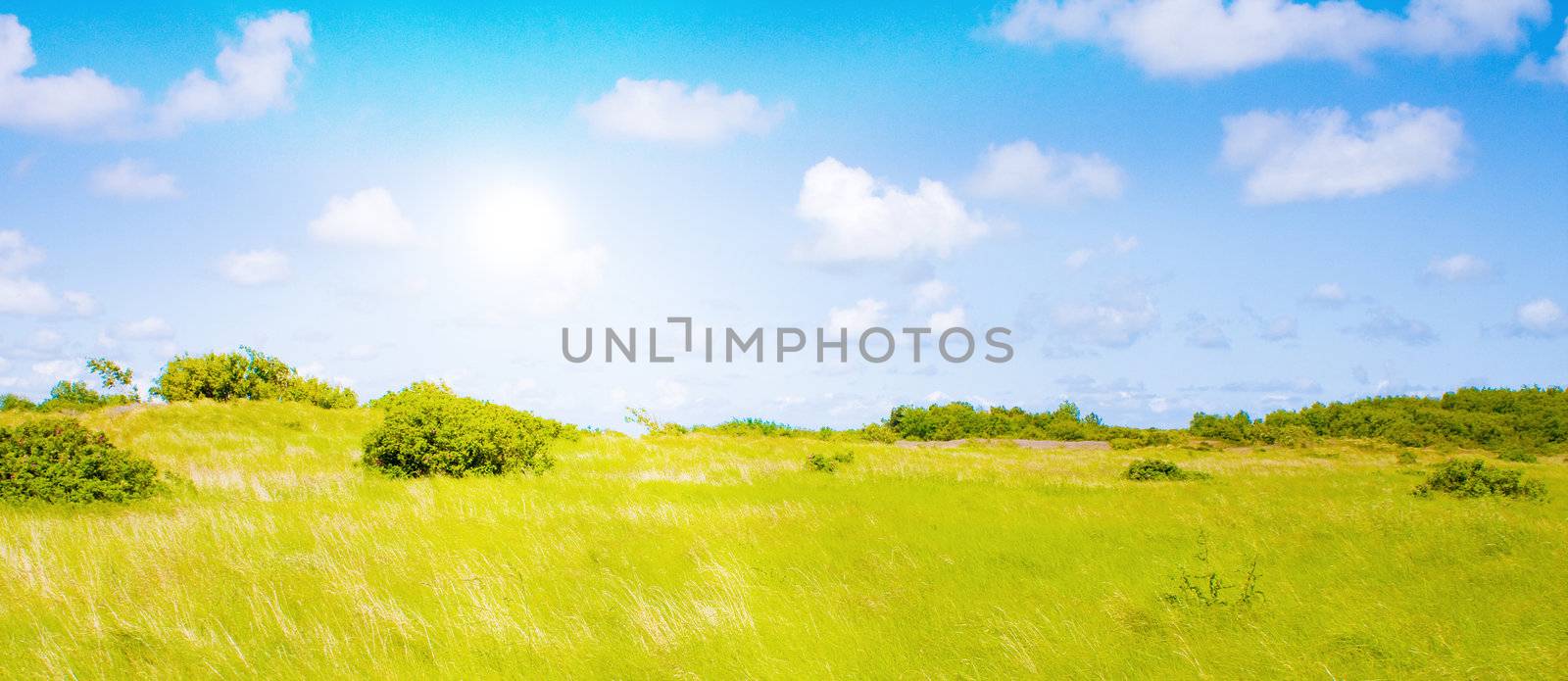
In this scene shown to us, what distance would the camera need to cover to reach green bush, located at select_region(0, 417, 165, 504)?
11.1 m

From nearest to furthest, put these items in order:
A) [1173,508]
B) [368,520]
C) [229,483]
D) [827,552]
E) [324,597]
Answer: [324,597] → [827,552] → [368,520] → [1173,508] → [229,483]

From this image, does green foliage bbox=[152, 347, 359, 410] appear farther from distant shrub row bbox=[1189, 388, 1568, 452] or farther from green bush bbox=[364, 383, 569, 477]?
distant shrub row bbox=[1189, 388, 1568, 452]

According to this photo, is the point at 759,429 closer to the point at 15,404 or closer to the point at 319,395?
the point at 319,395

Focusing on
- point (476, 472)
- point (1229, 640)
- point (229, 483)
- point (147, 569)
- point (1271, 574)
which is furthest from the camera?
point (476, 472)

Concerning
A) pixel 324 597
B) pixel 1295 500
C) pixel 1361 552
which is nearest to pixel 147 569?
pixel 324 597

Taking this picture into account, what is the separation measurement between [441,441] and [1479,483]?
67.1 ft

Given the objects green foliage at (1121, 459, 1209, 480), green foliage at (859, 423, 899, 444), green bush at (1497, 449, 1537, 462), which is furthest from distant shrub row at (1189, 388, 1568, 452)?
green foliage at (1121, 459, 1209, 480)

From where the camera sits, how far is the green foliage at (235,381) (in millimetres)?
33000

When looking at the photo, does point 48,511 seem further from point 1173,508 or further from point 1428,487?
point 1428,487

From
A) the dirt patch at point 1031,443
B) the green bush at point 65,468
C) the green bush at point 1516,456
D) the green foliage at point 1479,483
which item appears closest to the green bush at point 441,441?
the green bush at point 65,468

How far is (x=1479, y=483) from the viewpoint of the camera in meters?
14.9

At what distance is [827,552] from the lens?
27.9 feet

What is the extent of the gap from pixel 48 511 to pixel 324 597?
24.3ft

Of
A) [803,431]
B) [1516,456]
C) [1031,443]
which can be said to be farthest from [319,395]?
[1516,456]
